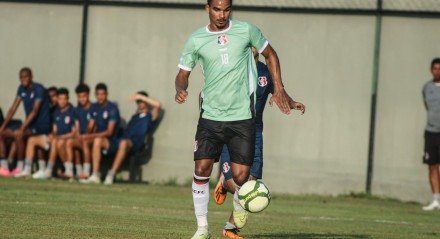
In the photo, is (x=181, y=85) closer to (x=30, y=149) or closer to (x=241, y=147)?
(x=241, y=147)

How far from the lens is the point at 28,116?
22.6 m

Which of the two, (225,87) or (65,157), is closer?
(225,87)

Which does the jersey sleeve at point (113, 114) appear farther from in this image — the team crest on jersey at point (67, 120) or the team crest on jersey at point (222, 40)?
the team crest on jersey at point (222, 40)

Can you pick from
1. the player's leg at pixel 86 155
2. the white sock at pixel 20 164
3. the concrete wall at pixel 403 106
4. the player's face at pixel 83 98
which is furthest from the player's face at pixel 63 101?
the concrete wall at pixel 403 106

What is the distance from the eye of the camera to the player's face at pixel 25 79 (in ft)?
73.8

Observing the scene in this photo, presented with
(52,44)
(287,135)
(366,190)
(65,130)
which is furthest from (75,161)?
(366,190)

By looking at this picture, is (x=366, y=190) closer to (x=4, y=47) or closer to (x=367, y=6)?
(x=367, y=6)

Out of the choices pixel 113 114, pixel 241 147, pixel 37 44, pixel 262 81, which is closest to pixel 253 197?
pixel 241 147

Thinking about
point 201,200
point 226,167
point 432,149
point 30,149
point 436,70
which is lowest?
point 30,149

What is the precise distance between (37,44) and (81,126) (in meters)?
2.44

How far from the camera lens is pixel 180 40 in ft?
75.0

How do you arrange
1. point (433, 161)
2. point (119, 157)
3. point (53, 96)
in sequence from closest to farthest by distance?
point (433, 161), point (119, 157), point (53, 96)

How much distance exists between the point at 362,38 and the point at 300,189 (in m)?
3.10

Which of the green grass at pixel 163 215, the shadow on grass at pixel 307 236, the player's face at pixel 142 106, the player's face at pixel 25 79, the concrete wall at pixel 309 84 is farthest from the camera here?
the player's face at pixel 142 106
